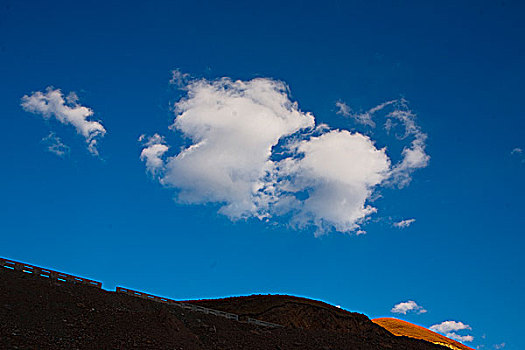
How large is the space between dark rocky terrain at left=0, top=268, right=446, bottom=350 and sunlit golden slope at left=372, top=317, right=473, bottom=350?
38.2 meters

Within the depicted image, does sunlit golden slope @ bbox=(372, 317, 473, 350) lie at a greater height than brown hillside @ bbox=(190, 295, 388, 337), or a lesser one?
greater

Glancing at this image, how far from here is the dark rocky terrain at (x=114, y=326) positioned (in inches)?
853

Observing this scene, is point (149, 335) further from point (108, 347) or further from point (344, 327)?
point (344, 327)

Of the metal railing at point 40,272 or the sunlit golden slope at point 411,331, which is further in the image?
the sunlit golden slope at point 411,331

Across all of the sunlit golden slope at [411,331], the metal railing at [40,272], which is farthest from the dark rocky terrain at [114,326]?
the sunlit golden slope at [411,331]

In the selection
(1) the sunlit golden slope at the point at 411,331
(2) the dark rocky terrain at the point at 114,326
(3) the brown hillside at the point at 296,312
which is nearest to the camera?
(2) the dark rocky terrain at the point at 114,326

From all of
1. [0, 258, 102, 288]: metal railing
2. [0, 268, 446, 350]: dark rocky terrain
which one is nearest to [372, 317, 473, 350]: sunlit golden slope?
[0, 268, 446, 350]: dark rocky terrain

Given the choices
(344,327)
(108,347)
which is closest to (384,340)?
(344,327)

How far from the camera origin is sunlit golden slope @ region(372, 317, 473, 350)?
75.1 meters

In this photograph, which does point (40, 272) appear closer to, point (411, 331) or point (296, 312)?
point (296, 312)

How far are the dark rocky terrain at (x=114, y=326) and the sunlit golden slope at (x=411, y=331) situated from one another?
38.2 meters

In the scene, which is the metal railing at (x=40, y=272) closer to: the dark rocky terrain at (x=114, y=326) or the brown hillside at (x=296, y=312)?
the dark rocky terrain at (x=114, y=326)

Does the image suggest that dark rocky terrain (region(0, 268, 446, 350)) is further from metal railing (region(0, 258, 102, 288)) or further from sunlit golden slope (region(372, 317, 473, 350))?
sunlit golden slope (region(372, 317, 473, 350))

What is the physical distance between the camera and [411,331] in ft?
257
